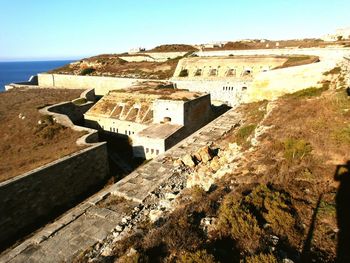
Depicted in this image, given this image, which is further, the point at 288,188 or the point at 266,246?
the point at 288,188

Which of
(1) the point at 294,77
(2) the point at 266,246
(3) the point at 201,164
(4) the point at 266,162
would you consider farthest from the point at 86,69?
(2) the point at 266,246

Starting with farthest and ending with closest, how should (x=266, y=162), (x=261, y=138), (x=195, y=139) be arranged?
(x=195, y=139) → (x=261, y=138) → (x=266, y=162)

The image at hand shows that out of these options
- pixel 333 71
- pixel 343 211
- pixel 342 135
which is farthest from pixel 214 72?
pixel 343 211

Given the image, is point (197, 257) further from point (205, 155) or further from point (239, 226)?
point (205, 155)

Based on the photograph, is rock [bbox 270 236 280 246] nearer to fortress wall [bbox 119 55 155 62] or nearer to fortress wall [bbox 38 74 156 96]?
fortress wall [bbox 38 74 156 96]

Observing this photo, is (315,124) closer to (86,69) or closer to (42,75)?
(86,69)

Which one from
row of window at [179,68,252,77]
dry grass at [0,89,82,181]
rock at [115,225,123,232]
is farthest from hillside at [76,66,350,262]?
row of window at [179,68,252,77]

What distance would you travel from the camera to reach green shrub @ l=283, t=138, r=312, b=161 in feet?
31.4

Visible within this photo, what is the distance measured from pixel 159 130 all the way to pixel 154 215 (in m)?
14.4

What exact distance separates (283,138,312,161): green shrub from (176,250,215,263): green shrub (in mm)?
5468

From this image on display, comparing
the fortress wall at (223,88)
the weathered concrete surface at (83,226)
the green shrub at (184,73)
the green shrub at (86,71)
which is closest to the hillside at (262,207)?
the weathered concrete surface at (83,226)

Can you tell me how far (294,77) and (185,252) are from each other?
19.3 m

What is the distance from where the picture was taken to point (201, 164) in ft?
41.9

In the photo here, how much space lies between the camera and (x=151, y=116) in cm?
2631
